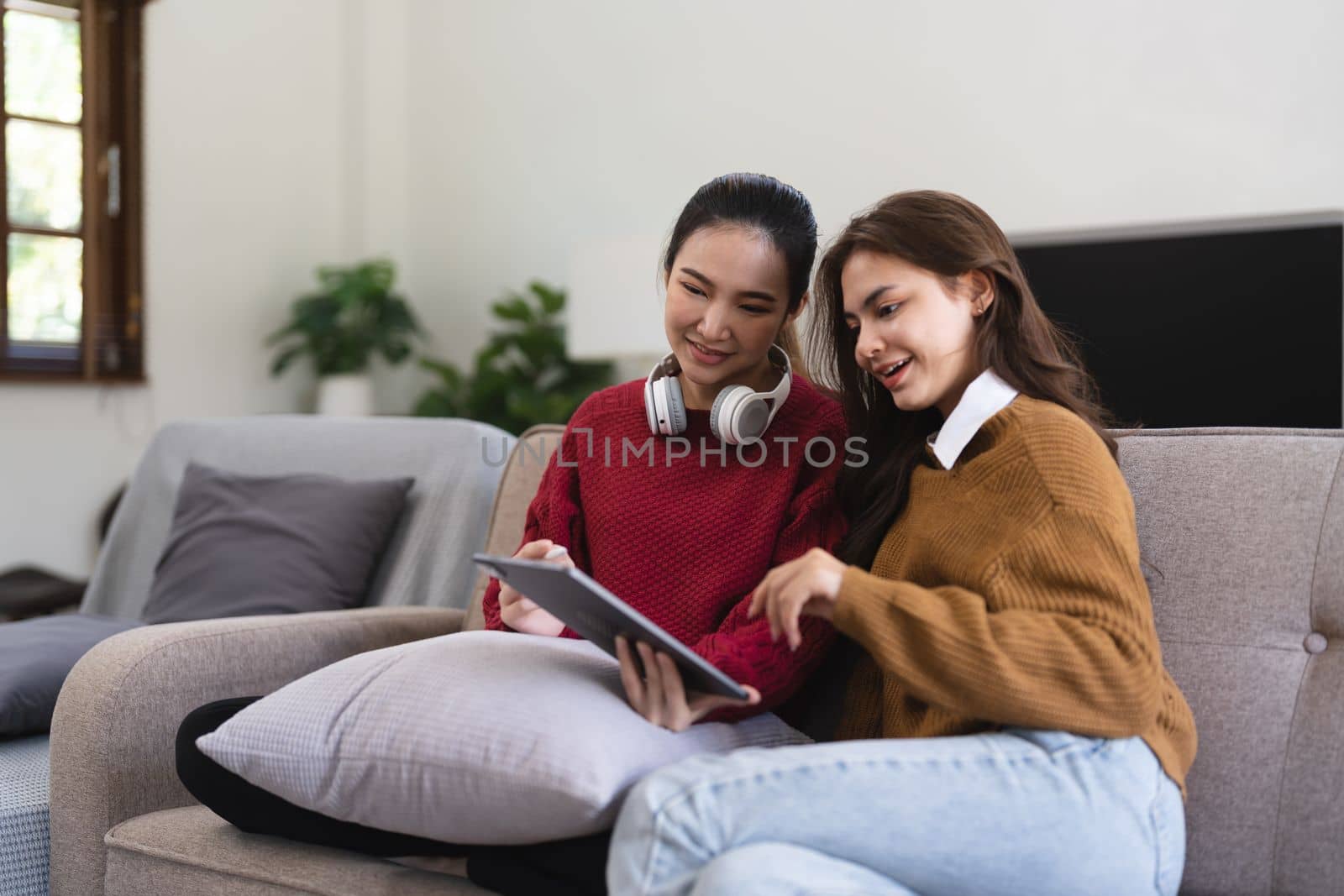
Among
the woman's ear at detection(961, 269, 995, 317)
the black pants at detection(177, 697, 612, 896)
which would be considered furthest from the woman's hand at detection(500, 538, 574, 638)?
the woman's ear at detection(961, 269, 995, 317)

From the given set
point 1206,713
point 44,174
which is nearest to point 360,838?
point 1206,713

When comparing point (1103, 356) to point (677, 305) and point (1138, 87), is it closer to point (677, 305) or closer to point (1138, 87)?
point (1138, 87)

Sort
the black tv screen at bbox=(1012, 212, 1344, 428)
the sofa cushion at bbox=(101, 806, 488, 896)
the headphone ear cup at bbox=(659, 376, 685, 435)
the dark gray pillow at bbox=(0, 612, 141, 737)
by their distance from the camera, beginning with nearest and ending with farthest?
the sofa cushion at bbox=(101, 806, 488, 896) → the headphone ear cup at bbox=(659, 376, 685, 435) → the dark gray pillow at bbox=(0, 612, 141, 737) → the black tv screen at bbox=(1012, 212, 1344, 428)

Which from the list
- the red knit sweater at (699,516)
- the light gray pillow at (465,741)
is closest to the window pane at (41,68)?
the red knit sweater at (699,516)

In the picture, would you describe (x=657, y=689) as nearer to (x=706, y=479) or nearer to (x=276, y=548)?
(x=706, y=479)

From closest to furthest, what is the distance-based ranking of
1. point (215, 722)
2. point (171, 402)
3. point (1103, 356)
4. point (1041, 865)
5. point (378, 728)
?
point (1041, 865) → point (378, 728) → point (215, 722) → point (1103, 356) → point (171, 402)

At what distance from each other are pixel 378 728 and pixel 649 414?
1.69ft

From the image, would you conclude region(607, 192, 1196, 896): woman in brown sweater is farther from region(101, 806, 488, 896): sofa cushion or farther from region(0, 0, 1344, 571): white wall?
region(0, 0, 1344, 571): white wall

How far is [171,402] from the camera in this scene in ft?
14.0

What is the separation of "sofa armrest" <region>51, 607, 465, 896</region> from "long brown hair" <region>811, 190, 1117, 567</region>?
2.58 ft

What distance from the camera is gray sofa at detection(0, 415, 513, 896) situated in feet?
6.62

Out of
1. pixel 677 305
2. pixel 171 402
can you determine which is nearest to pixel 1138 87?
pixel 677 305

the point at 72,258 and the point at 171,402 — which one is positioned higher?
the point at 72,258

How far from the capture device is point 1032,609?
106 centimetres
